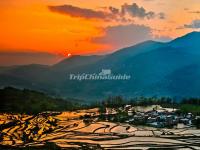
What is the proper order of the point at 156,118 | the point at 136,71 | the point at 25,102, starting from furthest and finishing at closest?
the point at 136,71
the point at 25,102
the point at 156,118

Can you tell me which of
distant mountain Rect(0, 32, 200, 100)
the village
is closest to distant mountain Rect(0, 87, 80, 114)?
the village

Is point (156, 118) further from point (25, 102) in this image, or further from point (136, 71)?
point (136, 71)

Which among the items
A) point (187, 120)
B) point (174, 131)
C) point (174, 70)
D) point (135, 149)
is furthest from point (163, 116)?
point (174, 70)

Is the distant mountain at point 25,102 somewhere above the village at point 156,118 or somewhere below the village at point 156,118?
above

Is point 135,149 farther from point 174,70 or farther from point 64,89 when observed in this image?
point 174,70

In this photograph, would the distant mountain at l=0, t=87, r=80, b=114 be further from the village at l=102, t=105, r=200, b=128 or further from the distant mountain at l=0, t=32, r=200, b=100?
the distant mountain at l=0, t=32, r=200, b=100

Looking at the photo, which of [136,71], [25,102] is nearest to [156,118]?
[25,102]

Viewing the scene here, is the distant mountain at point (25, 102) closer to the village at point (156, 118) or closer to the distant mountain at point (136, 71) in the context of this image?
the village at point (156, 118)

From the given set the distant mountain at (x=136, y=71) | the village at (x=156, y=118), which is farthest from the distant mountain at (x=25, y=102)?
the distant mountain at (x=136, y=71)
